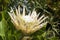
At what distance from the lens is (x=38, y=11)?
1.46 meters

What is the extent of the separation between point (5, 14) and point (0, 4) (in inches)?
13.7

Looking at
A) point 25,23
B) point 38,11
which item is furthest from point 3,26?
point 38,11

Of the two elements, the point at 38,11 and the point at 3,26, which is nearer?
the point at 3,26

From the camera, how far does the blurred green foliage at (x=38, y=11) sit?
92 cm

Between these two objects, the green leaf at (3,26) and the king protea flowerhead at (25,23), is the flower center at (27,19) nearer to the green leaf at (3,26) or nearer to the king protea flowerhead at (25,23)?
the king protea flowerhead at (25,23)

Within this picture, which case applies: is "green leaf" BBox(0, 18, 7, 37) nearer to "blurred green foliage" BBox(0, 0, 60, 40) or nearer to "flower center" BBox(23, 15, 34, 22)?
"blurred green foliage" BBox(0, 0, 60, 40)

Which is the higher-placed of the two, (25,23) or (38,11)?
(25,23)

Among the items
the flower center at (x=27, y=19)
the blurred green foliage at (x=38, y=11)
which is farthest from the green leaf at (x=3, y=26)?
the flower center at (x=27, y=19)

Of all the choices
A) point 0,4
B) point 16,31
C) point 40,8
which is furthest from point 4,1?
point 16,31

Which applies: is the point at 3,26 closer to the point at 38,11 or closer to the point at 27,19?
the point at 27,19

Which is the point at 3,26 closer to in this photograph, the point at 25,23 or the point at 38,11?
the point at 25,23

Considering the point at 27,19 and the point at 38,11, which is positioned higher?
the point at 27,19

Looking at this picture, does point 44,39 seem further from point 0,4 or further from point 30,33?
point 0,4

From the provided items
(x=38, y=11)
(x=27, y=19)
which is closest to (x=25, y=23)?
(x=27, y=19)
